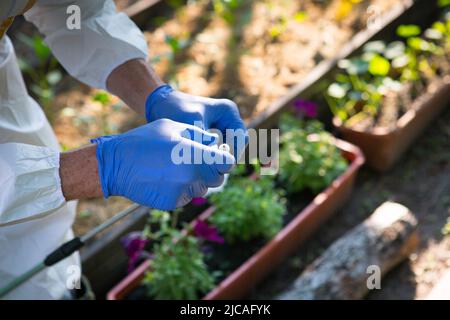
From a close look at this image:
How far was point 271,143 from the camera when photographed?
8.23ft

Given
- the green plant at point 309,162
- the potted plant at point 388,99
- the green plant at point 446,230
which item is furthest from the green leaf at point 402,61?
the green plant at point 446,230

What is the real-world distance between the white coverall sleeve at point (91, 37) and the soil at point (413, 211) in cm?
112

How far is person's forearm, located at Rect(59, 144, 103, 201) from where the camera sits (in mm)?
1253

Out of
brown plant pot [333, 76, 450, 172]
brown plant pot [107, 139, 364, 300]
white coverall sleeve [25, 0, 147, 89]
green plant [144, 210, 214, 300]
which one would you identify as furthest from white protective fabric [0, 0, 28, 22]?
brown plant pot [333, 76, 450, 172]

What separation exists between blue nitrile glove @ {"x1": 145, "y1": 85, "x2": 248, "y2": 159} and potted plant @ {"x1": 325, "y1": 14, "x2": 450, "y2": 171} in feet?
3.79

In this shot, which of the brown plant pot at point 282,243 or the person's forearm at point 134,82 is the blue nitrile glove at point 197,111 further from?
the brown plant pot at point 282,243

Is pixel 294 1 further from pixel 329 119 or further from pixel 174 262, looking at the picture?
pixel 174 262

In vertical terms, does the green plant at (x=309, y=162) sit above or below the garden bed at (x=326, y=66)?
below

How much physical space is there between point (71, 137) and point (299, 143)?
110 cm

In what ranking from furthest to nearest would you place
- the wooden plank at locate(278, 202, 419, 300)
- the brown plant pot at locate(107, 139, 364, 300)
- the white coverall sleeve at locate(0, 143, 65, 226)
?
the brown plant pot at locate(107, 139, 364, 300)
the wooden plank at locate(278, 202, 419, 300)
the white coverall sleeve at locate(0, 143, 65, 226)

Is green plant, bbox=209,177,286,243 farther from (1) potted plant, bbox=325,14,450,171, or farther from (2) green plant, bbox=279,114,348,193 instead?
(1) potted plant, bbox=325,14,450,171

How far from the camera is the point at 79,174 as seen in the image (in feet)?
4.14

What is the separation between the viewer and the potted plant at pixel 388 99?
263cm
